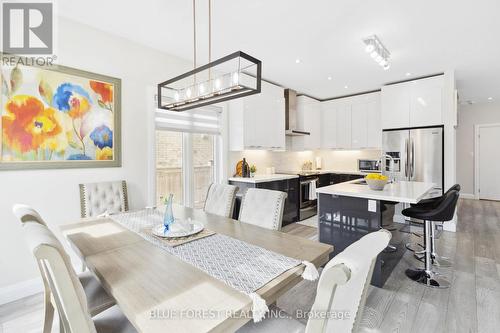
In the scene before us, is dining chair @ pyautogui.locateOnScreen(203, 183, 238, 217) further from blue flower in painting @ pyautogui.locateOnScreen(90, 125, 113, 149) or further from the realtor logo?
the realtor logo

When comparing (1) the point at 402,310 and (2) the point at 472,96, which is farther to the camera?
(2) the point at 472,96

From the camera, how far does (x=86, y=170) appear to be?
2.66m

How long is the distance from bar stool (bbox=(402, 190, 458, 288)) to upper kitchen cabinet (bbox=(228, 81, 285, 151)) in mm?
2429

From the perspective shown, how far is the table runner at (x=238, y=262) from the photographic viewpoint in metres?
1.05

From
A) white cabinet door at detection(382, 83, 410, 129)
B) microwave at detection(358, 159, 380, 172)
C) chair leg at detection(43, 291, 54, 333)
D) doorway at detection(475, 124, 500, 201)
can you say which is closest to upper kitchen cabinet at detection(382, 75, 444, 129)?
white cabinet door at detection(382, 83, 410, 129)

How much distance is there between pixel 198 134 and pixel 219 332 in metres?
Answer: 3.19

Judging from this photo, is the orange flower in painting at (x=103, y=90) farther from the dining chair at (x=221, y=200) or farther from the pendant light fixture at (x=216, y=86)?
the dining chair at (x=221, y=200)

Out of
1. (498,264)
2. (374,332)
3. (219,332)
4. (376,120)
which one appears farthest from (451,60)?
(219,332)

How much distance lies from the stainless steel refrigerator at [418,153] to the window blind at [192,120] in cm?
324

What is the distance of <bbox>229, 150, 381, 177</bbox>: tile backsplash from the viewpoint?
182 inches

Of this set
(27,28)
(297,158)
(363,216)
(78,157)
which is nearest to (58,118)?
(78,157)

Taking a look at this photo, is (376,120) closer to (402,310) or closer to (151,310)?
(402,310)

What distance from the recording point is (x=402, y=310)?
6.66 feet

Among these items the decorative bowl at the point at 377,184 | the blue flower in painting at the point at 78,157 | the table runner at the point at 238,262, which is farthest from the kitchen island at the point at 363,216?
the blue flower in painting at the point at 78,157
